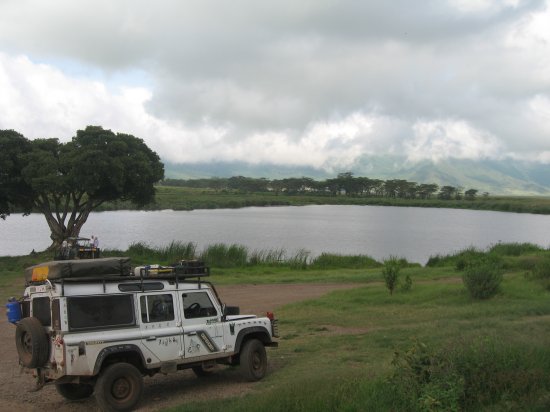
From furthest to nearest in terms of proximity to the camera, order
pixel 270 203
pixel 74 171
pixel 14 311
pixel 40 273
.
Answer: pixel 270 203 → pixel 74 171 → pixel 14 311 → pixel 40 273

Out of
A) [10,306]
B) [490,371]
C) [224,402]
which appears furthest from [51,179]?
[490,371]

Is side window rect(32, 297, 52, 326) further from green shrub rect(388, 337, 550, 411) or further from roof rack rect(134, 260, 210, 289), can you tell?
green shrub rect(388, 337, 550, 411)

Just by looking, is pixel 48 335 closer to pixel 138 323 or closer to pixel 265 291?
pixel 138 323

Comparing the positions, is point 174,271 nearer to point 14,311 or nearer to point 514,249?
point 14,311

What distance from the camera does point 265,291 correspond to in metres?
22.5


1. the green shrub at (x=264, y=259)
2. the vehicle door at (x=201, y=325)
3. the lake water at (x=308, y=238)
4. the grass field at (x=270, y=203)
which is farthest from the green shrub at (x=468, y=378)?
the grass field at (x=270, y=203)

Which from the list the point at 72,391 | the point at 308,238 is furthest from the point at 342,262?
the point at 72,391

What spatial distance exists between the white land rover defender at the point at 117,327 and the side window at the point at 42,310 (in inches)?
0.6

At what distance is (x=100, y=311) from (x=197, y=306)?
6.04 feet

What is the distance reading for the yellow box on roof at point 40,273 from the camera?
857cm

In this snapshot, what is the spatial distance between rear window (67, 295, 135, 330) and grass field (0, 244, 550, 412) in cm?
171

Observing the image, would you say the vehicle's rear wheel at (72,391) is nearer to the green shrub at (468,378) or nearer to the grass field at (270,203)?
the green shrub at (468,378)

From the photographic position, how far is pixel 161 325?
9195 millimetres

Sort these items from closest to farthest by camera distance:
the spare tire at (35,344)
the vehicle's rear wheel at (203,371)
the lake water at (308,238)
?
1. the spare tire at (35,344)
2. the vehicle's rear wheel at (203,371)
3. the lake water at (308,238)
